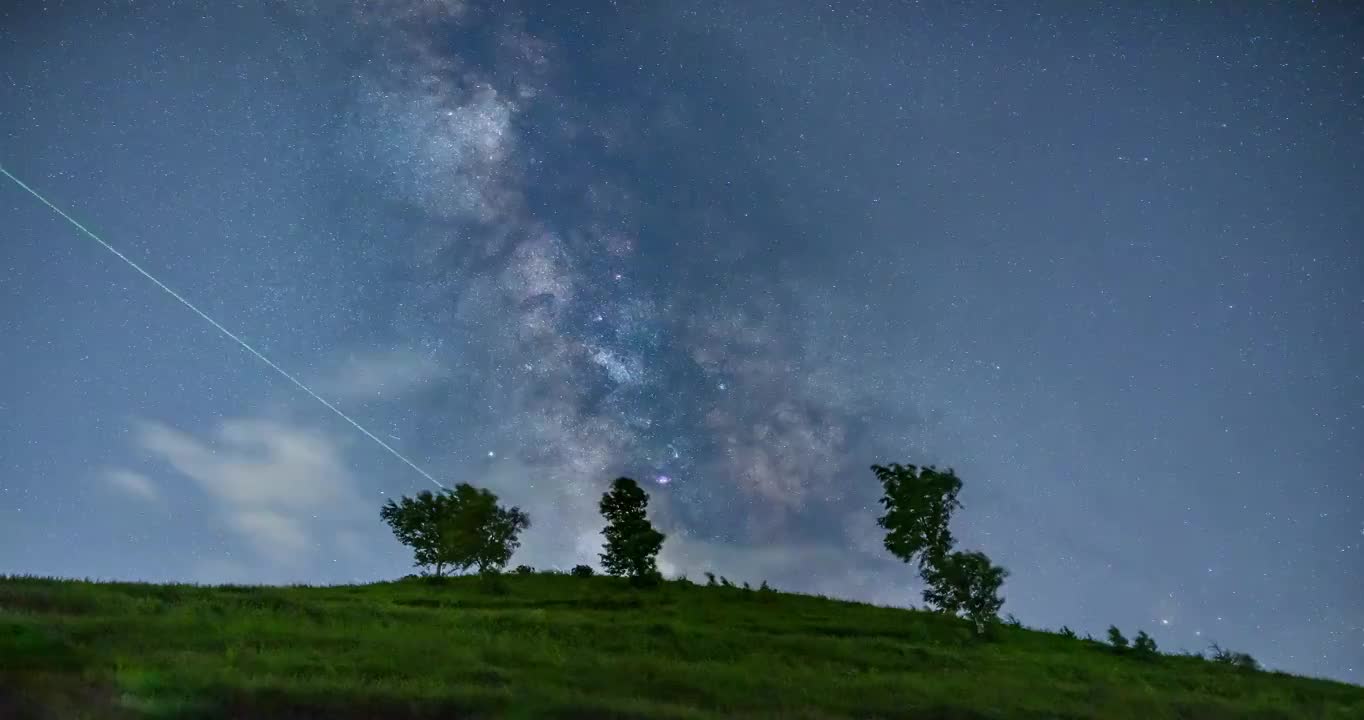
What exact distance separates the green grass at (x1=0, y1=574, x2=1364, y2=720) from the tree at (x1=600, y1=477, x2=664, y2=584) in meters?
12.2

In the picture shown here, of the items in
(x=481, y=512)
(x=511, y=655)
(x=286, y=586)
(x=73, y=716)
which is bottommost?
(x=73, y=716)

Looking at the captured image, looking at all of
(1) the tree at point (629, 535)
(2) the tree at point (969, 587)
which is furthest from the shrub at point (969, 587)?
(1) the tree at point (629, 535)

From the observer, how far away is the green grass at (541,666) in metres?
23.1

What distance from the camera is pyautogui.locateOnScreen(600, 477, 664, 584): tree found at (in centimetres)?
6456

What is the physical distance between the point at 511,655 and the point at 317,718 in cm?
1059

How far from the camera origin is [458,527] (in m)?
71.9

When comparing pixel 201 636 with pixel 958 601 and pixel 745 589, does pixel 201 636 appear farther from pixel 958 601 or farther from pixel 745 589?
pixel 958 601

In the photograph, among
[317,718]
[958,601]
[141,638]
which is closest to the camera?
[317,718]

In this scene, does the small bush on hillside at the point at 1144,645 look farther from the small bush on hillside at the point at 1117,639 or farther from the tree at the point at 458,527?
the tree at the point at 458,527

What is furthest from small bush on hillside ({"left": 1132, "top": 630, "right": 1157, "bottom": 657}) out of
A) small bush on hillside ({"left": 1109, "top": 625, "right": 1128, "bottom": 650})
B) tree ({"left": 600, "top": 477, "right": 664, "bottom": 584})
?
tree ({"left": 600, "top": 477, "right": 664, "bottom": 584})

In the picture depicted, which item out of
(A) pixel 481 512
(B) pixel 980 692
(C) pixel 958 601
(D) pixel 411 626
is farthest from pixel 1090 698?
(A) pixel 481 512

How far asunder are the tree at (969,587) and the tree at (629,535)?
66.9 feet

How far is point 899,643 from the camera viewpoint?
42.8 m

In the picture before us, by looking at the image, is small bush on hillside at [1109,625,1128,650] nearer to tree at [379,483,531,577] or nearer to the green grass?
the green grass
